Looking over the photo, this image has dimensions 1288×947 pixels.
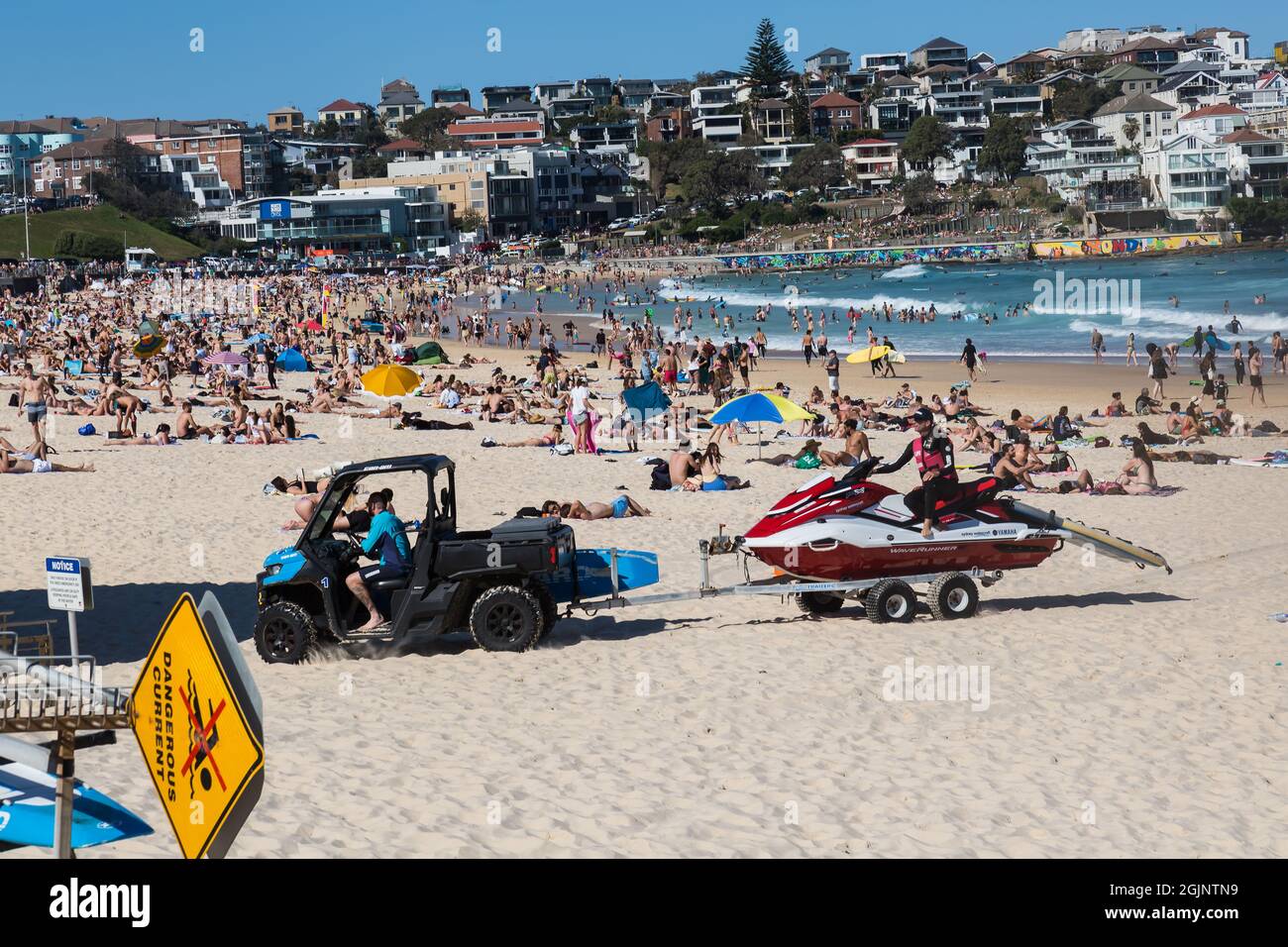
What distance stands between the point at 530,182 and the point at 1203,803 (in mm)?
132306

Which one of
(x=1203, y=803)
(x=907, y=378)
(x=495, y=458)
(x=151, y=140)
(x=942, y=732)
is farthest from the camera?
(x=151, y=140)

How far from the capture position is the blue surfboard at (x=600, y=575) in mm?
10711

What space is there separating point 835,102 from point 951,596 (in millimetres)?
152129

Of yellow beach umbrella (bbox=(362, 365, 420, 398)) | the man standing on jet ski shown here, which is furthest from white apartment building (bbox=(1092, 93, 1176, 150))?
the man standing on jet ski

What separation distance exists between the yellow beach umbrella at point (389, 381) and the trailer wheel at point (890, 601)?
14398 mm

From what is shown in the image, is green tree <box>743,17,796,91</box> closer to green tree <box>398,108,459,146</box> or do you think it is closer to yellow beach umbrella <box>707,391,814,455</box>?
green tree <box>398,108,459,146</box>

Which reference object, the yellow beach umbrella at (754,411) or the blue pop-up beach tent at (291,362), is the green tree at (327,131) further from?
the yellow beach umbrella at (754,411)

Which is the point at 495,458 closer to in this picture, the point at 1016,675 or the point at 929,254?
the point at 1016,675

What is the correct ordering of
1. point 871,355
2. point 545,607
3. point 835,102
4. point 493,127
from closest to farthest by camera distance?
point 545,607 < point 871,355 < point 493,127 < point 835,102

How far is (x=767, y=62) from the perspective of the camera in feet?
527

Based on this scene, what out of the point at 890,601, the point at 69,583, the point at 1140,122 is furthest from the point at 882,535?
the point at 1140,122

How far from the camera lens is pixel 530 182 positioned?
445ft

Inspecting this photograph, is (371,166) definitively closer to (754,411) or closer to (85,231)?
(85,231)
